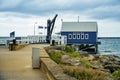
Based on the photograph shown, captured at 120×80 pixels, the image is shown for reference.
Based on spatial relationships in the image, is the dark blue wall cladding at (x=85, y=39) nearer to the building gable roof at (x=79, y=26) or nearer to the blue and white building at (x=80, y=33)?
the blue and white building at (x=80, y=33)

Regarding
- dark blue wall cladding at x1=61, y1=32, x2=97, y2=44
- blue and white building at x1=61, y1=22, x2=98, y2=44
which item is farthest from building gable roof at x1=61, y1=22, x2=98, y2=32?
dark blue wall cladding at x1=61, y1=32, x2=97, y2=44

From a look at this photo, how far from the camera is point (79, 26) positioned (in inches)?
2549

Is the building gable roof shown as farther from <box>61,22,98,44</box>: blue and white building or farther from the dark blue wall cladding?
the dark blue wall cladding

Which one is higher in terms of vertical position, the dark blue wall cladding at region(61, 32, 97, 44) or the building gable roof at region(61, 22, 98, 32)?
the building gable roof at region(61, 22, 98, 32)

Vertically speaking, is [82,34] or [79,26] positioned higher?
[79,26]

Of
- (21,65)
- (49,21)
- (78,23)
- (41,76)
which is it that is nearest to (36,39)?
(49,21)

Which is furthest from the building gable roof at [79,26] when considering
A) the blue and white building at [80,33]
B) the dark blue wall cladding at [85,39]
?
the dark blue wall cladding at [85,39]

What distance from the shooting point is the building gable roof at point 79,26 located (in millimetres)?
62875

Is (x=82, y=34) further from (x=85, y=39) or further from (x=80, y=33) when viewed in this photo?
(x=85, y=39)

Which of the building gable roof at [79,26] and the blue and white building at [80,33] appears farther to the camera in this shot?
the building gable roof at [79,26]

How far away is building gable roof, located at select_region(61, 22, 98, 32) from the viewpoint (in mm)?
62875

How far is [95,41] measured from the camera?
6175 cm

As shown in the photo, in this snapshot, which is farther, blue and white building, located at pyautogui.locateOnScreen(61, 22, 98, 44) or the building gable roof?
the building gable roof

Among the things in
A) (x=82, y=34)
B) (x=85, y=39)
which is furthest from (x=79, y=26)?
(x=85, y=39)
